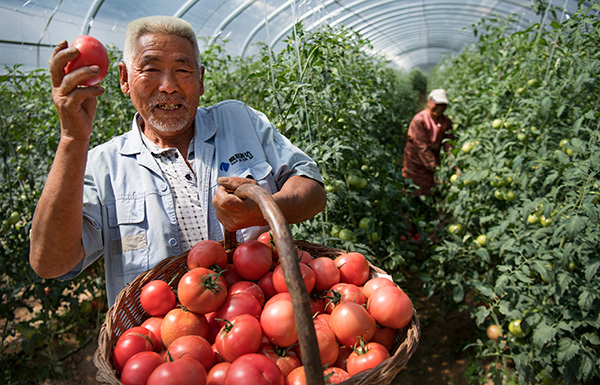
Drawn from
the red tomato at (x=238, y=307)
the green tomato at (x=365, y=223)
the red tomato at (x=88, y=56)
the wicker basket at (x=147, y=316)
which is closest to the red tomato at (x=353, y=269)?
the wicker basket at (x=147, y=316)

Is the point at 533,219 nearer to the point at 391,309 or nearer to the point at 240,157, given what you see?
the point at 391,309

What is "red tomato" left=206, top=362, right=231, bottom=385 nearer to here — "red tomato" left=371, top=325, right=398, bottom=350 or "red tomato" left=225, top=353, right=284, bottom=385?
"red tomato" left=225, top=353, right=284, bottom=385

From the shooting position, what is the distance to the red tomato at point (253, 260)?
4.24 feet

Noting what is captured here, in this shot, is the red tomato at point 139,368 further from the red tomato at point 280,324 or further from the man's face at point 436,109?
the man's face at point 436,109

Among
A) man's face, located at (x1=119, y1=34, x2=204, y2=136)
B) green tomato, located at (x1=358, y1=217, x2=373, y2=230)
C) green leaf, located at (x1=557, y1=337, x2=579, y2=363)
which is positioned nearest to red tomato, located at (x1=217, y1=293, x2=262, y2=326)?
man's face, located at (x1=119, y1=34, x2=204, y2=136)

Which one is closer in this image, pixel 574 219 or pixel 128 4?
pixel 574 219

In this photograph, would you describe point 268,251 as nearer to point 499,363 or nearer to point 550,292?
point 550,292

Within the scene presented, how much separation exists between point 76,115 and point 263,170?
2.35 feet

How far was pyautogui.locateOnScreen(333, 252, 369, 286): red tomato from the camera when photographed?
4.46 feet

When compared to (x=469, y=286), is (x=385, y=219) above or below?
above

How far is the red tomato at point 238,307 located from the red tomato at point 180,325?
0.23 ft

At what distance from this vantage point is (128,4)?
214 inches

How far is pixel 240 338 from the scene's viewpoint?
3.41 feet

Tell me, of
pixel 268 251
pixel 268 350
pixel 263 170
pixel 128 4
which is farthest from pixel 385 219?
pixel 128 4
